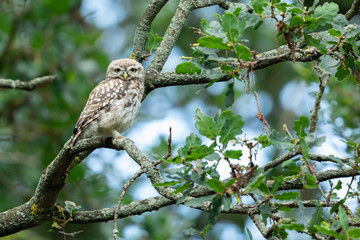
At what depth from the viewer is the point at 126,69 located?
18.0 ft

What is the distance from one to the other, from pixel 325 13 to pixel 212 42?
0.59 m

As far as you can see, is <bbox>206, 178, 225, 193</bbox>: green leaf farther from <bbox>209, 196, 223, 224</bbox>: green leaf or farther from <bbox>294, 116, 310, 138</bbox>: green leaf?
<bbox>294, 116, 310, 138</bbox>: green leaf

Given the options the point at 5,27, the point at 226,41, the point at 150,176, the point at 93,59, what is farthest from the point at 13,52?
the point at 226,41

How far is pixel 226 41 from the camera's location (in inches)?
98.8

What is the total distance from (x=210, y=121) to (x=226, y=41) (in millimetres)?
423

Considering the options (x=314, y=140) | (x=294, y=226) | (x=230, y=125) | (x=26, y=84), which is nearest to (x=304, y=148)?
(x=314, y=140)

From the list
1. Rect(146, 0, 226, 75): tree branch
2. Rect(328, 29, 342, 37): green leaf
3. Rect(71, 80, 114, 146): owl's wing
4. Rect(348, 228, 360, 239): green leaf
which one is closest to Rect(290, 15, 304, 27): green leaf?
Rect(328, 29, 342, 37): green leaf

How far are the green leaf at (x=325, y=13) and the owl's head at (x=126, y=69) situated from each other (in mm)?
2517

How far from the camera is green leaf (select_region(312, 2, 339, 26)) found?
2.60m

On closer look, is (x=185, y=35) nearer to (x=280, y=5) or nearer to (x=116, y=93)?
(x=116, y=93)

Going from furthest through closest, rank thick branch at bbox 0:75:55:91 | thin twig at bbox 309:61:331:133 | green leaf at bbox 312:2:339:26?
thick branch at bbox 0:75:55:91
thin twig at bbox 309:61:331:133
green leaf at bbox 312:2:339:26

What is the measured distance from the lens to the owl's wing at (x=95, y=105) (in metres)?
4.65

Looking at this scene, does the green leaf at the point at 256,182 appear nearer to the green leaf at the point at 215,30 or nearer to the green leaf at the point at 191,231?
the green leaf at the point at 191,231

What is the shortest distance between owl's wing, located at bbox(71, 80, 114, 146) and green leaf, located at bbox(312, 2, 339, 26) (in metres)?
2.45
